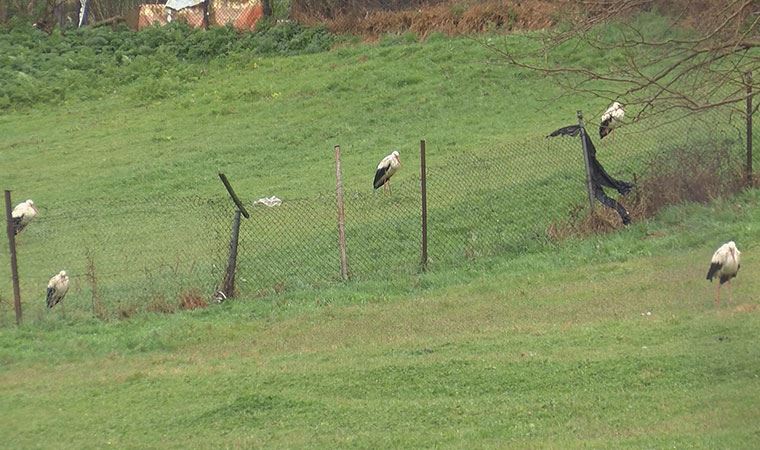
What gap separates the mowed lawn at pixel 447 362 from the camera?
8758 mm

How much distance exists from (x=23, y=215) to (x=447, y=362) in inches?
493

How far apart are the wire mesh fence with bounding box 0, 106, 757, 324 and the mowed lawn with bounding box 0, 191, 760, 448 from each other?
0.69m

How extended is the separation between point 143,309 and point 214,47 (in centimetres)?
2173

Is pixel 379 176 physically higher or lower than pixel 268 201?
higher

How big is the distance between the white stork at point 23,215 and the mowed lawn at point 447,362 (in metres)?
6.78

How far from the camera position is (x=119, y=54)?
35344mm

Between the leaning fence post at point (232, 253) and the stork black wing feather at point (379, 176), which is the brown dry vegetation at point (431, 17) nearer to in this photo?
the stork black wing feather at point (379, 176)

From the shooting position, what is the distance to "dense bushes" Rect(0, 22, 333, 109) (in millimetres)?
33219

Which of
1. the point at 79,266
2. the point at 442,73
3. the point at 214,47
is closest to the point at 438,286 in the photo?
the point at 79,266

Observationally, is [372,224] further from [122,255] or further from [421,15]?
[421,15]

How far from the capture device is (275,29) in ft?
117

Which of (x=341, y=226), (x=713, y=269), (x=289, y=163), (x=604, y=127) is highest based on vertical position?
(x=604, y=127)

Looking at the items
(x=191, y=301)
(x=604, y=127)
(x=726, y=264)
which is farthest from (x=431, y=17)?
(x=726, y=264)

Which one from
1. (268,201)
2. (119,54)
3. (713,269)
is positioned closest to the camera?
(713,269)
